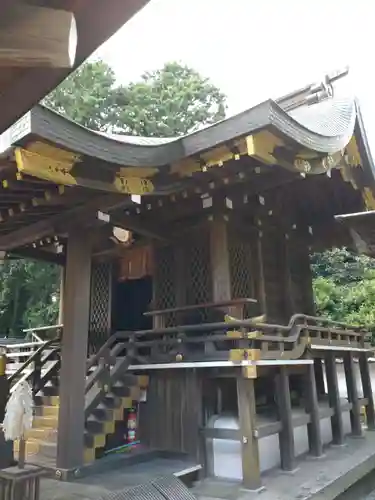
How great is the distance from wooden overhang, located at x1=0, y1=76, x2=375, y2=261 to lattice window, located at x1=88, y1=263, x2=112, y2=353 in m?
1.67

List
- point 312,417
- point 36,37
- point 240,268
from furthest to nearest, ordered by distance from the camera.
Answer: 1. point 240,268
2. point 312,417
3. point 36,37

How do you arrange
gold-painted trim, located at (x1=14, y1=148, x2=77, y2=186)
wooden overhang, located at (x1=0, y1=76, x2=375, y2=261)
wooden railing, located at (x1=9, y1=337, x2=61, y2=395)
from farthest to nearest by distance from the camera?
wooden railing, located at (x1=9, y1=337, x2=61, y2=395)
wooden overhang, located at (x1=0, y1=76, x2=375, y2=261)
gold-painted trim, located at (x1=14, y1=148, x2=77, y2=186)

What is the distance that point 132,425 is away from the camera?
21.3ft

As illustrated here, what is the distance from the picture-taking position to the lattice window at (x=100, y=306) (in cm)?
826

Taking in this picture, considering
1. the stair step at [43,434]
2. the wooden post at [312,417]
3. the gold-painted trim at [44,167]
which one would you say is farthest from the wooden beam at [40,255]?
the wooden post at [312,417]

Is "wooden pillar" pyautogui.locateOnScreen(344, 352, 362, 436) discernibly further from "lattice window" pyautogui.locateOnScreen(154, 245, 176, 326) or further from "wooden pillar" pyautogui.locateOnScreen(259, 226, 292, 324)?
"lattice window" pyautogui.locateOnScreen(154, 245, 176, 326)

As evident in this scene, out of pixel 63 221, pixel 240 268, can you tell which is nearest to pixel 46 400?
pixel 63 221

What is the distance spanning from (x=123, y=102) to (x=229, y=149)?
14.6 metres

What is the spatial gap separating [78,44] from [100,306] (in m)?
7.13

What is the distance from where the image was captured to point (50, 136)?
4.19m

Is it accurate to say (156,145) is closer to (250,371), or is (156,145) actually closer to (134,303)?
(250,371)

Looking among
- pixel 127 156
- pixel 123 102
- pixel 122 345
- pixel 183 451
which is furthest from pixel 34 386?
pixel 123 102

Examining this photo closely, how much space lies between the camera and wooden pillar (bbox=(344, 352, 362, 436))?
856cm

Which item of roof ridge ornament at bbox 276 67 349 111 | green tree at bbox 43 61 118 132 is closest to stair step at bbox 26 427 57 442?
roof ridge ornament at bbox 276 67 349 111
